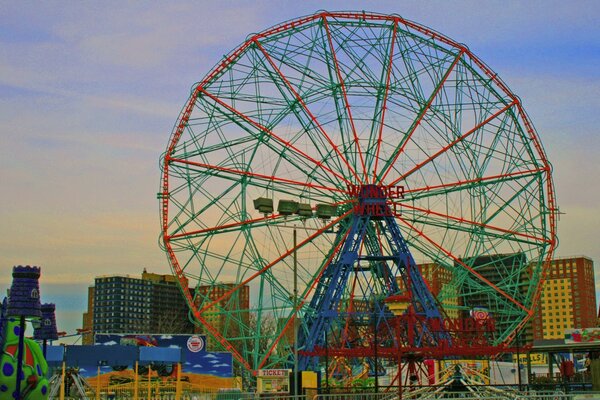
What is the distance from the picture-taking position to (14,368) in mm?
35781

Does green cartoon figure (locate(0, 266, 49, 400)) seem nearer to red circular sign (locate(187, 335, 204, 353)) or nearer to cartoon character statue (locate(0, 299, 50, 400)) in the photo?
cartoon character statue (locate(0, 299, 50, 400))

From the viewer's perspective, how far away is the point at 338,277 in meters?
53.8

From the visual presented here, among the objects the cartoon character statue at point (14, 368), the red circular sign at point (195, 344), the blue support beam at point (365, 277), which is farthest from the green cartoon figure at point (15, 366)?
the red circular sign at point (195, 344)

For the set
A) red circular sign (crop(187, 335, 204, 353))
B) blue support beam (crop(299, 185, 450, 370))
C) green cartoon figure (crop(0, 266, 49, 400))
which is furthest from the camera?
red circular sign (crop(187, 335, 204, 353))

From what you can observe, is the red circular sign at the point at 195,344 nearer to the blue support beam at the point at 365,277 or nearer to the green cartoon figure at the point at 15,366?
the blue support beam at the point at 365,277

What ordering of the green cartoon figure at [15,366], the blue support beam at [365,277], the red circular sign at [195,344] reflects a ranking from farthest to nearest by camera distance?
1. the red circular sign at [195,344]
2. the blue support beam at [365,277]
3. the green cartoon figure at [15,366]

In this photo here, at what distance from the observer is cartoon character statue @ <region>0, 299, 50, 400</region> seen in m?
35.4

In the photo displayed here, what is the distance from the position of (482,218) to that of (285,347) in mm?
15118

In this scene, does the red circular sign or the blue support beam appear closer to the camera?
the blue support beam

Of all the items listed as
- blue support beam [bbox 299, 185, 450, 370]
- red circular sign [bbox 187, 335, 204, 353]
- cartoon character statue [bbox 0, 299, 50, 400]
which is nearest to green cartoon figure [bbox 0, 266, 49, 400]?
cartoon character statue [bbox 0, 299, 50, 400]

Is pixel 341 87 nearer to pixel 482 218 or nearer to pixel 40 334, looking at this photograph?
pixel 482 218

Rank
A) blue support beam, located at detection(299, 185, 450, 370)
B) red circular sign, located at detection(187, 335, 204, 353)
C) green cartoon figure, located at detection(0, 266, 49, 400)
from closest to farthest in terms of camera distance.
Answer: green cartoon figure, located at detection(0, 266, 49, 400) → blue support beam, located at detection(299, 185, 450, 370) → red circular sign, located at detection(187, 335, 204, 353)

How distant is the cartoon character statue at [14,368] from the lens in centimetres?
3538

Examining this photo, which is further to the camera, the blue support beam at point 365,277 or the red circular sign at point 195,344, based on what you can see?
the red circular sign at point 195,344
